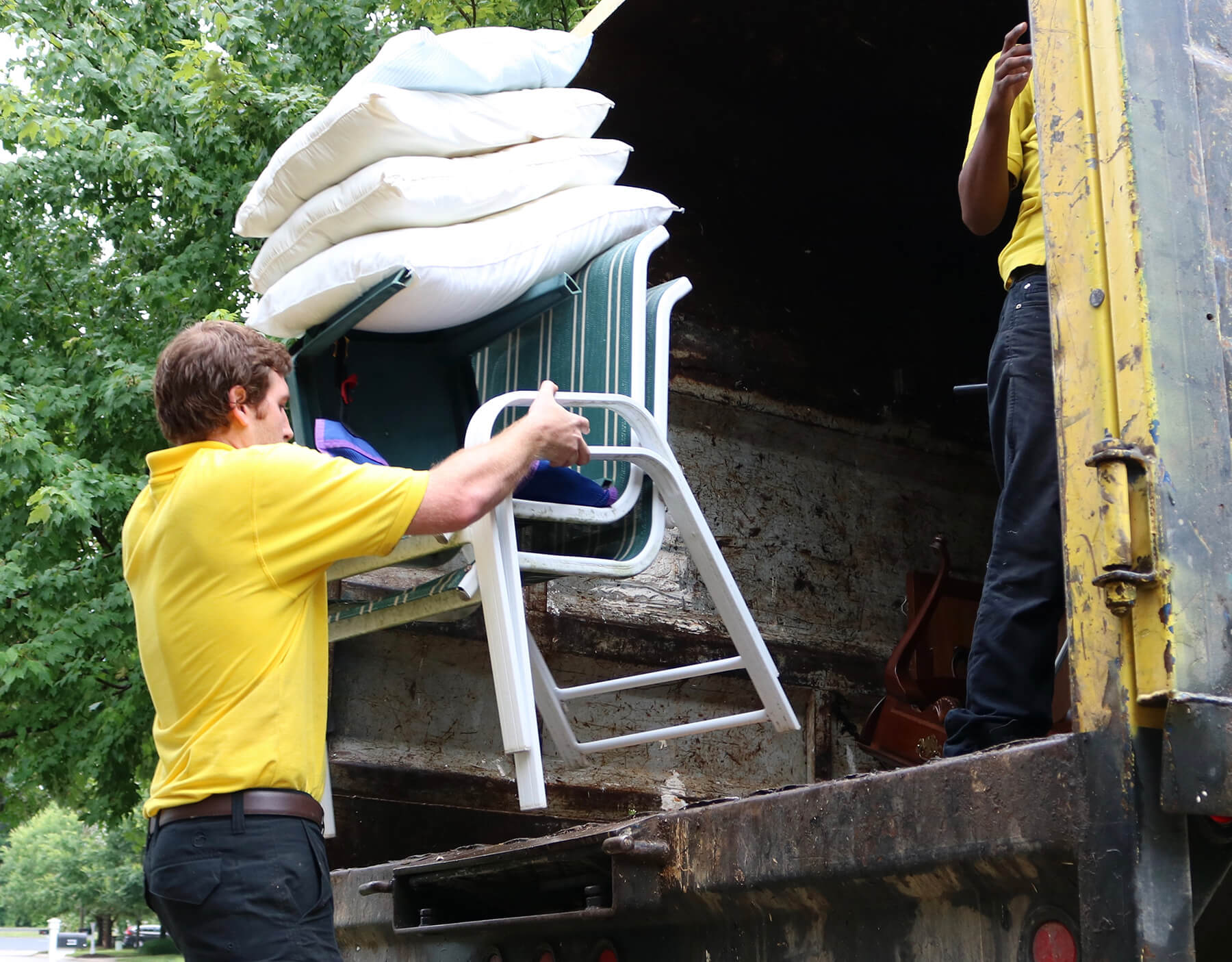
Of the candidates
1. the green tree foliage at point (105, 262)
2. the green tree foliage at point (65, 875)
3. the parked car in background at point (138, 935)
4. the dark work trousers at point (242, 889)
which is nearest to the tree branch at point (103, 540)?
the green tree foliage at point (105, 262)

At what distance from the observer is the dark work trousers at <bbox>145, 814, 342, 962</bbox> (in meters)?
1.48

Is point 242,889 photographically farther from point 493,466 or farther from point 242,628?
point 493,466

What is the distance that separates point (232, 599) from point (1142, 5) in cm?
120

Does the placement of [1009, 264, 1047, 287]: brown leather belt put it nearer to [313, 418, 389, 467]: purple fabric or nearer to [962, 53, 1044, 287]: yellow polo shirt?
[962, 53, 1044, 287]: yellow polo shirt

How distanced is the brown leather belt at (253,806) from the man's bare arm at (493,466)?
35 cm

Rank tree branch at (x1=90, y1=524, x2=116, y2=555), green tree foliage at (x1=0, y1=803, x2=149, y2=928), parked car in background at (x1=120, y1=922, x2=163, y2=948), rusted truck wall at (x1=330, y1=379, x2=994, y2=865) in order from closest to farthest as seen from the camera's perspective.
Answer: rusted truck wall at (x1=330, y1=379, x2=994, y2=865) → tree branch at (x1=90, y1=524, x2=116, y2=555) → green tree foliage at (x1=0, y1=803, x2=149, y2=928) → parked car in background at (x1=120, y1=922, x2=163, y2=948)

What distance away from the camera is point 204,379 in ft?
5.73

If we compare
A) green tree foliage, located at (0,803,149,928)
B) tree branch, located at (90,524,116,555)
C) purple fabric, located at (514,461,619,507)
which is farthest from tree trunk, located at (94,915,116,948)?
purple fabric, located at (514,461,619,507)

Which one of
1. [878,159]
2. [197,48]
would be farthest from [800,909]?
[197,48]

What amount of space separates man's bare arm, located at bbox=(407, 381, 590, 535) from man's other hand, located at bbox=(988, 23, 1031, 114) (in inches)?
30.4

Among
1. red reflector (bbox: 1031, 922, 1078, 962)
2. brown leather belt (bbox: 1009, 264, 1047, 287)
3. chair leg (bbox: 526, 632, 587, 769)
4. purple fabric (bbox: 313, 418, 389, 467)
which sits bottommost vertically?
red reflector (bbox: 1031, 922, 1078, 962)

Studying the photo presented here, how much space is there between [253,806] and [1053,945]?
2.93ft

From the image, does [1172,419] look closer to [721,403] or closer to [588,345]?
[588,345]

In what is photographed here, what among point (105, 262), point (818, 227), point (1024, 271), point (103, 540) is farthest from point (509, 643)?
point (105, 262)
